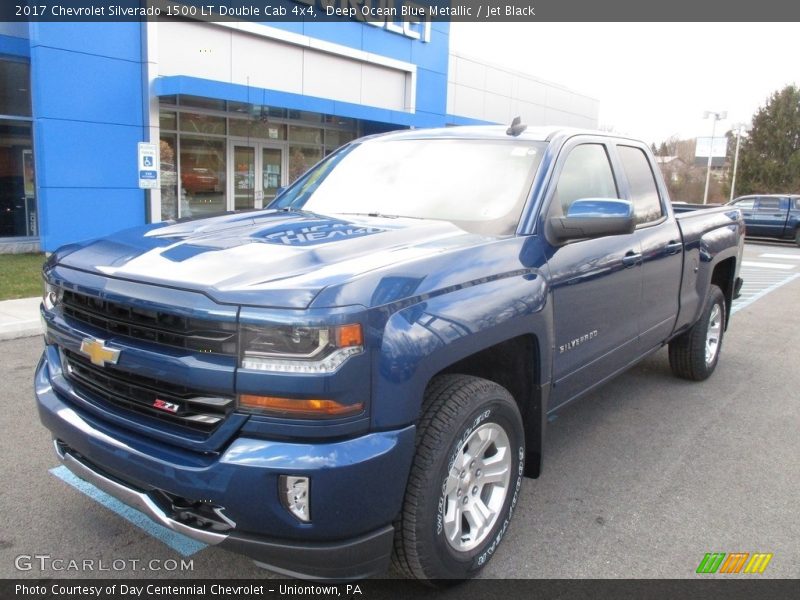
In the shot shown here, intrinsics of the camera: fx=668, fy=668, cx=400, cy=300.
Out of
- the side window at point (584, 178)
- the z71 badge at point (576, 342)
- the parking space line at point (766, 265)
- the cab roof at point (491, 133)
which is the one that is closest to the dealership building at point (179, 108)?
the cab roof at point (491, 133)

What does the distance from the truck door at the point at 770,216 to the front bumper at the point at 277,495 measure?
76.6 ft

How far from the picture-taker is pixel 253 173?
17938 millimetres

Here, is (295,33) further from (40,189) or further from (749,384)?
(749,384)

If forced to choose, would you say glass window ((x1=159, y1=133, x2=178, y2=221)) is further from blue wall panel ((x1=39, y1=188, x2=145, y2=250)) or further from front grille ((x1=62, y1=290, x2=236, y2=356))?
front grille ((x1=62, y1=290, x2=236, y2=356))

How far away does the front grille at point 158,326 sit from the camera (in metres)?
2.22

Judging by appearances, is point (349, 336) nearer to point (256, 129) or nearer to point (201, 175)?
point (201, 175)

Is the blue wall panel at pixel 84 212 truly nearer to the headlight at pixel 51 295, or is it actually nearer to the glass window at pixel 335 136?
the glass window at pixel 335 136

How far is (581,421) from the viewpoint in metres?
4.89

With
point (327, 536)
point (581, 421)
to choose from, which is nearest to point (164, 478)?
point (327, 536)

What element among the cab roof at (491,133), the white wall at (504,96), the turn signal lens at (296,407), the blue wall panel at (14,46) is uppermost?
the white wall at (504,96)

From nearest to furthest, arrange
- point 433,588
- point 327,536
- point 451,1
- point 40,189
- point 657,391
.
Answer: point 327,536, point 433,588, point 657,391, point 40,189, point 451,1

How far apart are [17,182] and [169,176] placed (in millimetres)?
3396

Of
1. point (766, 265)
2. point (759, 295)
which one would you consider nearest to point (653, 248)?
point (759, 295)

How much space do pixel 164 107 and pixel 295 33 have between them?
372cm
